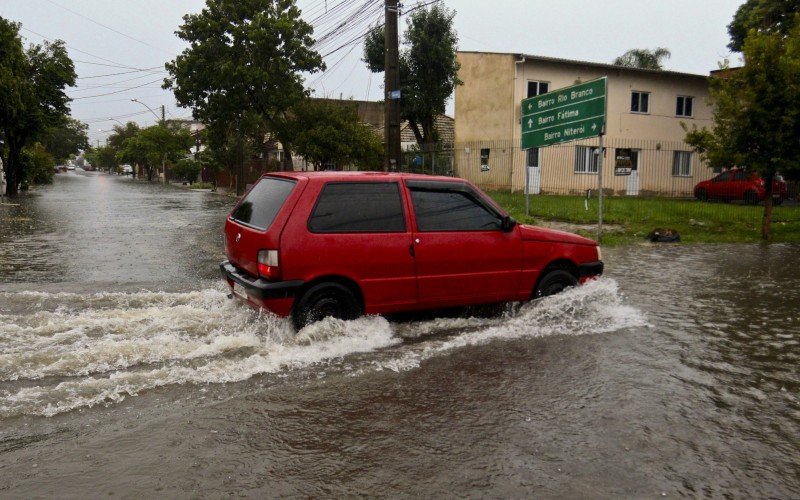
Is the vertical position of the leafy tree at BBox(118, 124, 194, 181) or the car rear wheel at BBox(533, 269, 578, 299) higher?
the leafy tree at BBox(118, 124, 194, 181)

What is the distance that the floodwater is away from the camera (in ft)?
11.6

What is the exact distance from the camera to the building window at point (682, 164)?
1203 inches

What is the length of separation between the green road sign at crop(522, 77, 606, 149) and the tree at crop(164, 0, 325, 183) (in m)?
18.0

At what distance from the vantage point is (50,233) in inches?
603

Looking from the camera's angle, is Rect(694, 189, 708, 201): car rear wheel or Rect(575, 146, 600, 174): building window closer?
Rect(694, 189, 708, 201): car rear wheel

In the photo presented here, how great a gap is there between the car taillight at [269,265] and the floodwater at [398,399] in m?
0.48

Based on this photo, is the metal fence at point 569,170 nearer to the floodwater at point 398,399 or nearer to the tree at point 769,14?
the tree at point 769,14

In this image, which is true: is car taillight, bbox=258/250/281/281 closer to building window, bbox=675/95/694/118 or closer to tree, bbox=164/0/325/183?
tree, bbox=164/0/325/183

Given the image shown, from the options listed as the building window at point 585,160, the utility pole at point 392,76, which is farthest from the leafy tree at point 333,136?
the utility pole at point 392,76

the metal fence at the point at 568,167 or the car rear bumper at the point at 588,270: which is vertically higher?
the metal fence at the point at 568,167

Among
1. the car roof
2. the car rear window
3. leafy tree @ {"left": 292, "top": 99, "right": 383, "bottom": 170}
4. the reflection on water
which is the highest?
leafy tree @ {"left": 292, "top": 99, "right": 383, "bottom": 170}

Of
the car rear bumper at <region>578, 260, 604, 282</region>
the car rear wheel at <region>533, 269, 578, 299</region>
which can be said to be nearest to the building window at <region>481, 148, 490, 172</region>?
the car rear bumper at <region>578, 260, 604, 282</region>

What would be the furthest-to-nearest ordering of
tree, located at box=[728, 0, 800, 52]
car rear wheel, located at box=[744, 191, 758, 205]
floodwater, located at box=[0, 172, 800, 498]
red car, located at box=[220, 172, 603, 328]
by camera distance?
tree, located at box=[728, 0, 800, 52] < car rear wheel, located at box=[744, 191, 758, 205] < red car, located at box=[220, 172, 603, 328] < floodwater, located at box=[0, 172, 800, 498]

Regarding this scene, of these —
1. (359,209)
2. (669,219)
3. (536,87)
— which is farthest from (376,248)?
(536,87)
